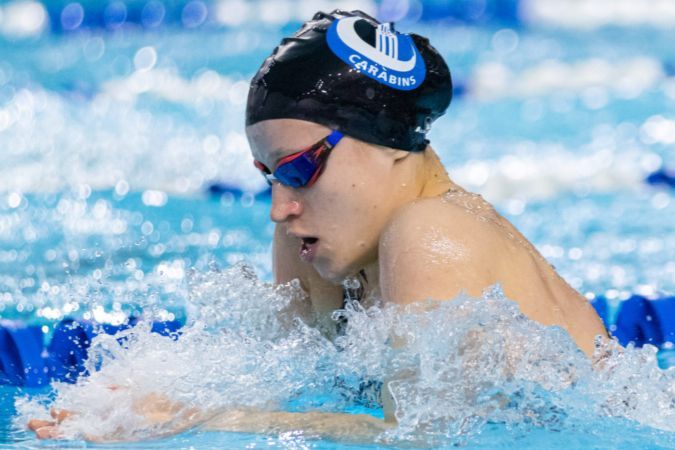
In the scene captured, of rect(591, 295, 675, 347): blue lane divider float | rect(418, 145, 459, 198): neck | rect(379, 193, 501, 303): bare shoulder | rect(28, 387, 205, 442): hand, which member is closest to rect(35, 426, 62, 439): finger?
rect(28, 387, 205, 442): hand

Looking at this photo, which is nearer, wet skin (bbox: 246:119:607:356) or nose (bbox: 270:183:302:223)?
wet skin (bbox: 246:119:607:356)

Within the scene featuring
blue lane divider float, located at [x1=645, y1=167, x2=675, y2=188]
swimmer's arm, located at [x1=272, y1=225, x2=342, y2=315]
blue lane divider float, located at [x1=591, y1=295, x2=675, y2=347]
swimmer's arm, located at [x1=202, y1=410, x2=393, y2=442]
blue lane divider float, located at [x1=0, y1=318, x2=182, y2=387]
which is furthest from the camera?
blue lane divider float, located at [x1=645, y1=167, x2=675, y2=188]

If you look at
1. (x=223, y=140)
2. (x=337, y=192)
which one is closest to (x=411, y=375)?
(x=337, y=192)

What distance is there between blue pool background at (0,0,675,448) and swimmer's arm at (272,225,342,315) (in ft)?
1.84

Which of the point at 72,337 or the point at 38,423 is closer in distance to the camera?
the point at 38,423

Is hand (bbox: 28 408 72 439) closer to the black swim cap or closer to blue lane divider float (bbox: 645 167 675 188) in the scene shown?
the black swim cap

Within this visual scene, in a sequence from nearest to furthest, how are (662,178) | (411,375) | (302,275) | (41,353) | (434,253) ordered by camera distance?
(434,253) < (411,375) < (302,275) < (41,353) < (662,178)

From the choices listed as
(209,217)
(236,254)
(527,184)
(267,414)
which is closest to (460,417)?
(267,414)

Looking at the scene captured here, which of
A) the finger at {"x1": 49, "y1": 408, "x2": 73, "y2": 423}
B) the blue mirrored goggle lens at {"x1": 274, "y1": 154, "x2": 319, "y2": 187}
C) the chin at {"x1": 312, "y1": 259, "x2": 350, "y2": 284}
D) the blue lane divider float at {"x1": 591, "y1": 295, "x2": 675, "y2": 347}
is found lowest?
the blue lane divider float at {"x1": 591, "y1": 295, "x2": 675, "y2": 347}

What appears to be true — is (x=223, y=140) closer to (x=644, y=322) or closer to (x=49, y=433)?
(x=644, y=322)

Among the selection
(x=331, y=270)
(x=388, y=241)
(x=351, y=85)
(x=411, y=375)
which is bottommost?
(x=411, y=375)

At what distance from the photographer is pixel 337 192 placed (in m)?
1.94

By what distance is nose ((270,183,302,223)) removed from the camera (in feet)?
6.46

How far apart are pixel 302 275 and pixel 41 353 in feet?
3.10
